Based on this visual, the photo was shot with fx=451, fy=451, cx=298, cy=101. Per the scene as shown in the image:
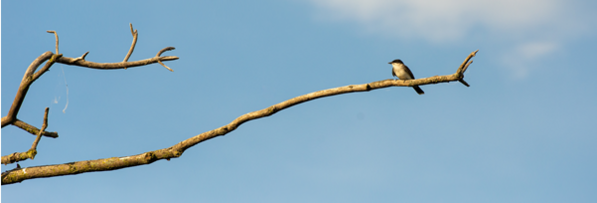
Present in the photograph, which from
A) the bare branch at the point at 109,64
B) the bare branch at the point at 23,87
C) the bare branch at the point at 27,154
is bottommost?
the bare branch at the point at 27,154

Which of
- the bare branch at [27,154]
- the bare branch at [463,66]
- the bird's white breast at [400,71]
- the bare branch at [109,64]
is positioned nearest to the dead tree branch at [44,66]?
→ the bare branch at [109,64]

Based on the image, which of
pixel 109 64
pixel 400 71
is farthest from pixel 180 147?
pixel 400 71

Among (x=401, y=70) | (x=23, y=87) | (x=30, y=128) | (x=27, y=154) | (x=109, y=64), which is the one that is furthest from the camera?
(x=401, y=70)

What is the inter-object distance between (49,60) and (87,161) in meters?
1.75

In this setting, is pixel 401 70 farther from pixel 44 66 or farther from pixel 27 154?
pixel 27 154

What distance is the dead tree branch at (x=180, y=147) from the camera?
22.9ft

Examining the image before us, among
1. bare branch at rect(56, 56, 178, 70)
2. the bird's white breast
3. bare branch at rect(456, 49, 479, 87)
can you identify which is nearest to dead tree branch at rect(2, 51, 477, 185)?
bare branch at rect(456, 49, 479, 87)

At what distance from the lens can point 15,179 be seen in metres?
7.49

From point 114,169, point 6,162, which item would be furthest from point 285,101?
point 6,162

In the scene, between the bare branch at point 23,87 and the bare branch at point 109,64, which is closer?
the bare branch at point 23,87

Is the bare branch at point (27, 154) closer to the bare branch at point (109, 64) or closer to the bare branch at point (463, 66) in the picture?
the bare branch at point (109, 64)

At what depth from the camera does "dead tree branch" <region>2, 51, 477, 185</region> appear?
22.9ft

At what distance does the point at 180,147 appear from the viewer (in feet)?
23.5

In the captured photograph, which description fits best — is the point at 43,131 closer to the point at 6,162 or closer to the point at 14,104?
the point at 14,104
